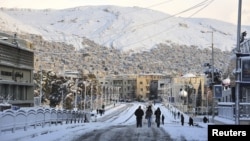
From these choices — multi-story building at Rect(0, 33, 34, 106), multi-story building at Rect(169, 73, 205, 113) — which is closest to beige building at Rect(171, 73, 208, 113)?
multi-story building at Rect(169, 73, 205, 113)

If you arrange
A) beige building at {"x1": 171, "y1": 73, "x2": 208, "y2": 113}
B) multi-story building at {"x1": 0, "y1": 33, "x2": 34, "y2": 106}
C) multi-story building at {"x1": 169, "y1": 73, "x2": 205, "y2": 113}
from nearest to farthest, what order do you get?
1. multi-story building at {"x1": 0, "y1": 33, "x2": 34, "y2": 106}
2. multi-story building at {"x1": 169, "y1": 73, "x2": 205, "y2": 113}
3. beige building at {"x1": 171, "y1": 73, "x2": 208, "y2": 113}

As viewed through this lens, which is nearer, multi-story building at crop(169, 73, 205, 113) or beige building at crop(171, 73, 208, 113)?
multi-story building at crop(169, 73, 205, 113)

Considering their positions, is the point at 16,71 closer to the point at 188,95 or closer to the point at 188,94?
the point at 188,94

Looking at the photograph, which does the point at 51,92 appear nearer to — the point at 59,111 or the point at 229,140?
the point at 59,111

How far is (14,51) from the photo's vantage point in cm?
9419

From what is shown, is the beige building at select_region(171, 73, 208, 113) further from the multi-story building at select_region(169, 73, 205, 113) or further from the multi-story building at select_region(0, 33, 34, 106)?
the multi-story building at select_region(0, 33, 34, 106)

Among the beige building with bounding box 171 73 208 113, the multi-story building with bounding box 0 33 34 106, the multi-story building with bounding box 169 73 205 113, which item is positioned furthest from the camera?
the beige building with bounding box 171 73 208 113

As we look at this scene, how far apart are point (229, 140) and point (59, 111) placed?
32068mm

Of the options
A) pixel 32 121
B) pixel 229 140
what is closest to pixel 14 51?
pixel 32 121

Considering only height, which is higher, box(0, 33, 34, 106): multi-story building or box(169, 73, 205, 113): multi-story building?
box(0, 33, 34, 106): multi-story building

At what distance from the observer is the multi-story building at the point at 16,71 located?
88750 millimetres

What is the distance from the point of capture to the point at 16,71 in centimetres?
9612

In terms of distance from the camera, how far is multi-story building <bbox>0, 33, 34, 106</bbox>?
291 feet

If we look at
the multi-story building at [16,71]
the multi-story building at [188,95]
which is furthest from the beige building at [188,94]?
the multi-story building at [16,71]
